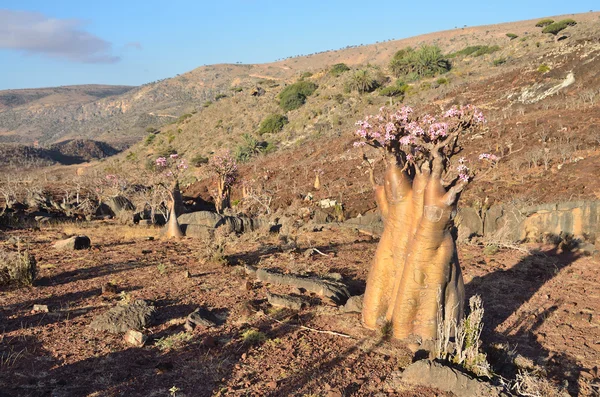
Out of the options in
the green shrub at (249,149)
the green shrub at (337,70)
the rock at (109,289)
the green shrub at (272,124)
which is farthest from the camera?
the green shrub at (337,70)

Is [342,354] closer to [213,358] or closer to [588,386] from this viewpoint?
[213,358]

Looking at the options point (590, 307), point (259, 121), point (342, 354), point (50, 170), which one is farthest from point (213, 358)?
point (50, 170)

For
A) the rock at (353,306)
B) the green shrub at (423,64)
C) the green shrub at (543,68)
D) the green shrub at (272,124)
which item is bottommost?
the rock at (353,306)

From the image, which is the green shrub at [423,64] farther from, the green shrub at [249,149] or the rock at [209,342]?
the rock at [209,342]

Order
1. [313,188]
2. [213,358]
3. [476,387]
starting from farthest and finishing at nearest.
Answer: [313,188] → [213,358] → [476,387]

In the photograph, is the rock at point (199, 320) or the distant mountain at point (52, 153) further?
the distant mountain at point (52, 153)

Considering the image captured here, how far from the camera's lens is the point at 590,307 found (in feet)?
20.7

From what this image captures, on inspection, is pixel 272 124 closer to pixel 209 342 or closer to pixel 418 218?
pixel 418 218

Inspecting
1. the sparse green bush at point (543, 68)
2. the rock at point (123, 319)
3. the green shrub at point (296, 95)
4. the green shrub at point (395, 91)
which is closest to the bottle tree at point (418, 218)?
the rock at point (123, 319)

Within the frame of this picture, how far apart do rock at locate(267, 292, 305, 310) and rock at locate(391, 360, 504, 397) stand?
6.83 feet

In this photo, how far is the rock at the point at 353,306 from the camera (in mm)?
6164

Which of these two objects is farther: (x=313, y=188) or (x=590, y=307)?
(x=313, y=188)

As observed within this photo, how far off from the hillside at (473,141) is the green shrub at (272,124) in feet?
2.16

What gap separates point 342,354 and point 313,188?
19009 millimetres
